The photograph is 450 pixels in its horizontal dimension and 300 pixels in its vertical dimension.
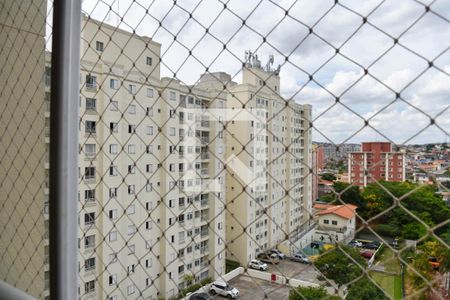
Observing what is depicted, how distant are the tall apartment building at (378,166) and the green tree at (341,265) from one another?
0.12m

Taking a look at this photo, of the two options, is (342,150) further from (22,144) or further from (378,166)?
(22,144)

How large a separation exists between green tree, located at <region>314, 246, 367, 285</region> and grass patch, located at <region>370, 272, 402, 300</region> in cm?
3

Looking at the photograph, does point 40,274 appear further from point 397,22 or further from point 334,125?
point 397,22

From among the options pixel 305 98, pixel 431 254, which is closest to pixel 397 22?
pixel 305 98

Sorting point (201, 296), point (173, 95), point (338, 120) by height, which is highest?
point (173, 95)

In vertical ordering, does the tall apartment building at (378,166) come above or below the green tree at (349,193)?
above

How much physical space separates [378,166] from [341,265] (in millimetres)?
185

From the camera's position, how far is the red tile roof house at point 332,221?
1.75 feet

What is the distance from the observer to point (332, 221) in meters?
0.58

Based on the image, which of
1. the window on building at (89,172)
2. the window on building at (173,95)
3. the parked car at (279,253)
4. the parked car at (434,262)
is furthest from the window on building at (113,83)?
the parked car at (434,262)

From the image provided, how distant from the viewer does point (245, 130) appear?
917mm

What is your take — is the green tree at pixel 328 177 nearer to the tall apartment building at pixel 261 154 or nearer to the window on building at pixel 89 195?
the tall apartment building at pixel 261 154

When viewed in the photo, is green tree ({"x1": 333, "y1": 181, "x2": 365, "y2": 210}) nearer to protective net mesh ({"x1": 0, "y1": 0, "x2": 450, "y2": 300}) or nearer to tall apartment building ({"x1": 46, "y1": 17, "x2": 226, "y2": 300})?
protective net mesh ({"x1": 0, "y1": 0, "x2": 450, "y2": 300})

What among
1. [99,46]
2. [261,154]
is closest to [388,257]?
[261,154]
